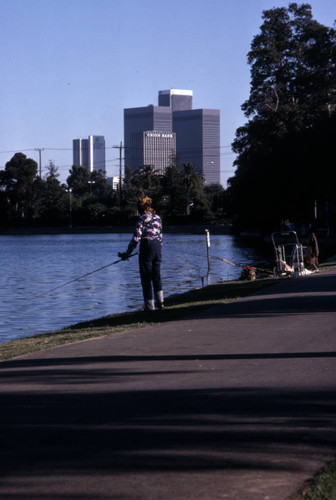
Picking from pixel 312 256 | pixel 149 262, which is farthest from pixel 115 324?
pixel 312 256

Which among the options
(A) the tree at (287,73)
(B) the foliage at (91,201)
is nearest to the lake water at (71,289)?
(A) the tree at (287,73)

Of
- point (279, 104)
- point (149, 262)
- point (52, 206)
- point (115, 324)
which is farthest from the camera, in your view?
point (52, 206)

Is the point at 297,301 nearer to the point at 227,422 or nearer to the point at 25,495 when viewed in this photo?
the point at 227,422

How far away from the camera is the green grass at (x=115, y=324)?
10.6 m

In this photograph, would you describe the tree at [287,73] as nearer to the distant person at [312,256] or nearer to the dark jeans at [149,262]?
the distant person at [312,256]

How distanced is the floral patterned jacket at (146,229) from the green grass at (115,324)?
1182 mm

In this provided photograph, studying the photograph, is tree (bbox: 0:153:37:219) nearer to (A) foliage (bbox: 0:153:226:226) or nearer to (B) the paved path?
(A) foliage (bbox: 0:153:226:226)

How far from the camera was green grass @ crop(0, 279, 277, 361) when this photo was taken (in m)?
10.6

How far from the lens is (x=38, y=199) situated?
138 meters

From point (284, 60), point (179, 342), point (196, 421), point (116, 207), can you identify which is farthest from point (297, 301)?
point (116, 207)

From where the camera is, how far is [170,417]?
5992 mm

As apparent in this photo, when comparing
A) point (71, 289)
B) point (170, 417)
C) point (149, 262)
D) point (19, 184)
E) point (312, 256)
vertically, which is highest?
point (19, 184)

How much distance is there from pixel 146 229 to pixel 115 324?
1663mm

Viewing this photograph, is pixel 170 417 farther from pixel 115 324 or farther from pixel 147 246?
pixel 147 246
